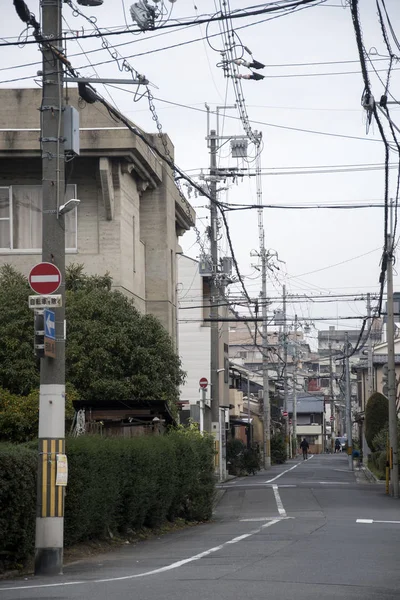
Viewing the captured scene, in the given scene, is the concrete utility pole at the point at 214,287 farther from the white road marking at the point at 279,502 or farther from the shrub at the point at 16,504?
the shrub at the point at 16,504

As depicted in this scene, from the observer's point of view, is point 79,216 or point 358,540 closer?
point 358,540

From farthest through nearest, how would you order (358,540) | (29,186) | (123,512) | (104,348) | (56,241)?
(29,186), (104,348), (123,512), (358,540), (56,241)

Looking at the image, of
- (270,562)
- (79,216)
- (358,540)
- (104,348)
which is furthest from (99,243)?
(270,562)

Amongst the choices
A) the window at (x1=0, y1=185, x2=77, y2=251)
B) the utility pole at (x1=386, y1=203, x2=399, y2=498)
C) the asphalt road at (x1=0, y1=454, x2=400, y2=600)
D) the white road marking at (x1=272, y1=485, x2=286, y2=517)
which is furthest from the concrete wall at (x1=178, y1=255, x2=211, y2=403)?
the asphalt road at (x1=0, y1=454, x2=400, y2=600)

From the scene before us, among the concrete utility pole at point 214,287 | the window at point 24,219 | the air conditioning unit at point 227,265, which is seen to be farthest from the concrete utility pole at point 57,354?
the air conditioning unit at point 227,265

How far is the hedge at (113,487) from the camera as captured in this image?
1454cm

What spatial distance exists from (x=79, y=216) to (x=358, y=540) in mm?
16945

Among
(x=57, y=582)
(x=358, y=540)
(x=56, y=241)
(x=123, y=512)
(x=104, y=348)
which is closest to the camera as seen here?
(x=57, y=582)

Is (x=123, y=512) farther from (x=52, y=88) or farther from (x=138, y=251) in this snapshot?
(x=138, y=251)

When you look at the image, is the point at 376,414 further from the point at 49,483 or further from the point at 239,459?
the point at 49,483

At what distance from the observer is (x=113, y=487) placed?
59.9 feet

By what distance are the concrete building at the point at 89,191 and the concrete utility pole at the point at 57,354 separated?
44.1ft

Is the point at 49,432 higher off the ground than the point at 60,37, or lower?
lower

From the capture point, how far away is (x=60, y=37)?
50.7 feet
